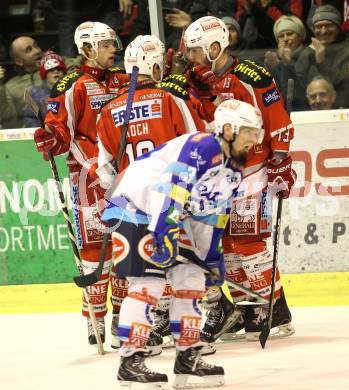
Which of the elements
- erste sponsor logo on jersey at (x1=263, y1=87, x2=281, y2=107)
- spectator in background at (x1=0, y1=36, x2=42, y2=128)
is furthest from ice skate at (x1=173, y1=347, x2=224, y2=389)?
spectator in background at (x1=0, y1=36, x2=42, y2=128)

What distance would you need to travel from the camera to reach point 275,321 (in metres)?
5.34

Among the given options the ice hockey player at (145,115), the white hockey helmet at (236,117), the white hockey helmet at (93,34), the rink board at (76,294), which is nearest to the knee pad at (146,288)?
the white hockey helmet at (236,117)

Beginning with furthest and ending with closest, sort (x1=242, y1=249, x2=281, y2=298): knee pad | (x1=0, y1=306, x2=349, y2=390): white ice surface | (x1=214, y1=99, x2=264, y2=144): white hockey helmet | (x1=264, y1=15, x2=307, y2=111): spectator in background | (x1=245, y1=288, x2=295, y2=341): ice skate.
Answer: (x1=264, y1=15, x2=307, y2=111): spectator in background
(x1=245, y1=288, x2=295, y2=341): ice skate
(x1=242, y1=249, x2=281, y2=298): knee pad
(x1=0, y1=306, x2=349, y2=390): white ice surface
(x1=214, y1=99, x2=264, y2=144): white hockey helmet

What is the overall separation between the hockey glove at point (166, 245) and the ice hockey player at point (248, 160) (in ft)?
4.38

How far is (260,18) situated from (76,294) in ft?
6.64

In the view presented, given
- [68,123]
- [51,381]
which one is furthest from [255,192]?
[51,381]

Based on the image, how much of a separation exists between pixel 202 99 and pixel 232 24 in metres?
1.65

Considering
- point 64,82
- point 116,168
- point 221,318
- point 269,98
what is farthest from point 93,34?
point 221,318

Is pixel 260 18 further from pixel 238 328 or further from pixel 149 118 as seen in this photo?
pixel 238 328

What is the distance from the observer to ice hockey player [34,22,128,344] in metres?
5.30

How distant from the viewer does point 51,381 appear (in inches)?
180

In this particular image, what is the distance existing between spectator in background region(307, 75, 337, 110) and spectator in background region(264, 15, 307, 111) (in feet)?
0.25

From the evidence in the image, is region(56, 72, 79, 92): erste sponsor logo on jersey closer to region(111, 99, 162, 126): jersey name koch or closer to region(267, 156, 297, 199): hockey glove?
region(111, 99, 162, 126): jersey name koch

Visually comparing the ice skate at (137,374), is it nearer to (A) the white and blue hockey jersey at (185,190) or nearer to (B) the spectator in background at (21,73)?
(A) the white and blue hockey jersey at (185,190)
